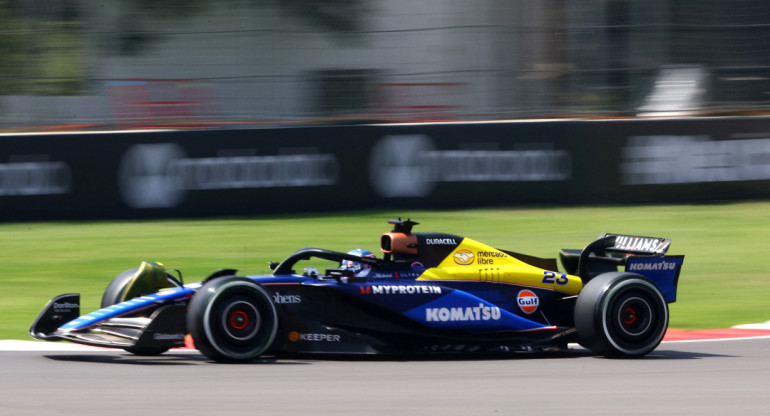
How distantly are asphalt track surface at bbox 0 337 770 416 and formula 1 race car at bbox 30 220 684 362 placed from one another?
14cm

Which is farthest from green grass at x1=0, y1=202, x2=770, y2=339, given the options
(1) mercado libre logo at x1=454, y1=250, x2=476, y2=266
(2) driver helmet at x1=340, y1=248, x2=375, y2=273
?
(2) driver helmet at x1=340, y1=248, x2=375, y2=273

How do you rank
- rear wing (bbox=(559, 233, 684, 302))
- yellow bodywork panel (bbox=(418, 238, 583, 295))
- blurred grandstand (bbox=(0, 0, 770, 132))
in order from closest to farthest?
yellow bodywork panel (bbox=(418, 238, 583, 295)) → rear wing (bbox=(559, 233, 684, 302)) → blurred grandstand (bbox=(0, 0, 770, 132))

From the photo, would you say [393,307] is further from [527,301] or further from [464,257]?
[527,301]

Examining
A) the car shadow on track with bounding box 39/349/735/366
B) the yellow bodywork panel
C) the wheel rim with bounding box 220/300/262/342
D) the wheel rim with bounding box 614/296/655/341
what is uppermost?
the yellow bodywork panel

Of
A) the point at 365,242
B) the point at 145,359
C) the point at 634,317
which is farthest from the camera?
the point at 365,242

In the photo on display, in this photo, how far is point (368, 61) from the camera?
16781 millimetres

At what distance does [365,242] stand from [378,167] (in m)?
2.51

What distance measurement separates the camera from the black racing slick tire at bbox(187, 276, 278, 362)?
668 centimetres

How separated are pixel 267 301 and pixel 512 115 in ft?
34.8

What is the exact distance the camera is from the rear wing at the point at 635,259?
26.0 feet

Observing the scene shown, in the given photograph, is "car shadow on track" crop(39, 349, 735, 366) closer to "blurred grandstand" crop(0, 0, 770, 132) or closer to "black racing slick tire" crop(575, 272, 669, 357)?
"black racing slick tire" crop(575, 272, 669, 357)

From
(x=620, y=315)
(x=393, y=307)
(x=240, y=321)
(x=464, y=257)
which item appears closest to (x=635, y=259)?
(x=620, y=315)

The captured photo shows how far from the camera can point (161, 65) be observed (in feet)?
53.6

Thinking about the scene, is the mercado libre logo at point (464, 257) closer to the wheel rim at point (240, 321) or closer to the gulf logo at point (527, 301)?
the gulf logo at point (527, 301)
